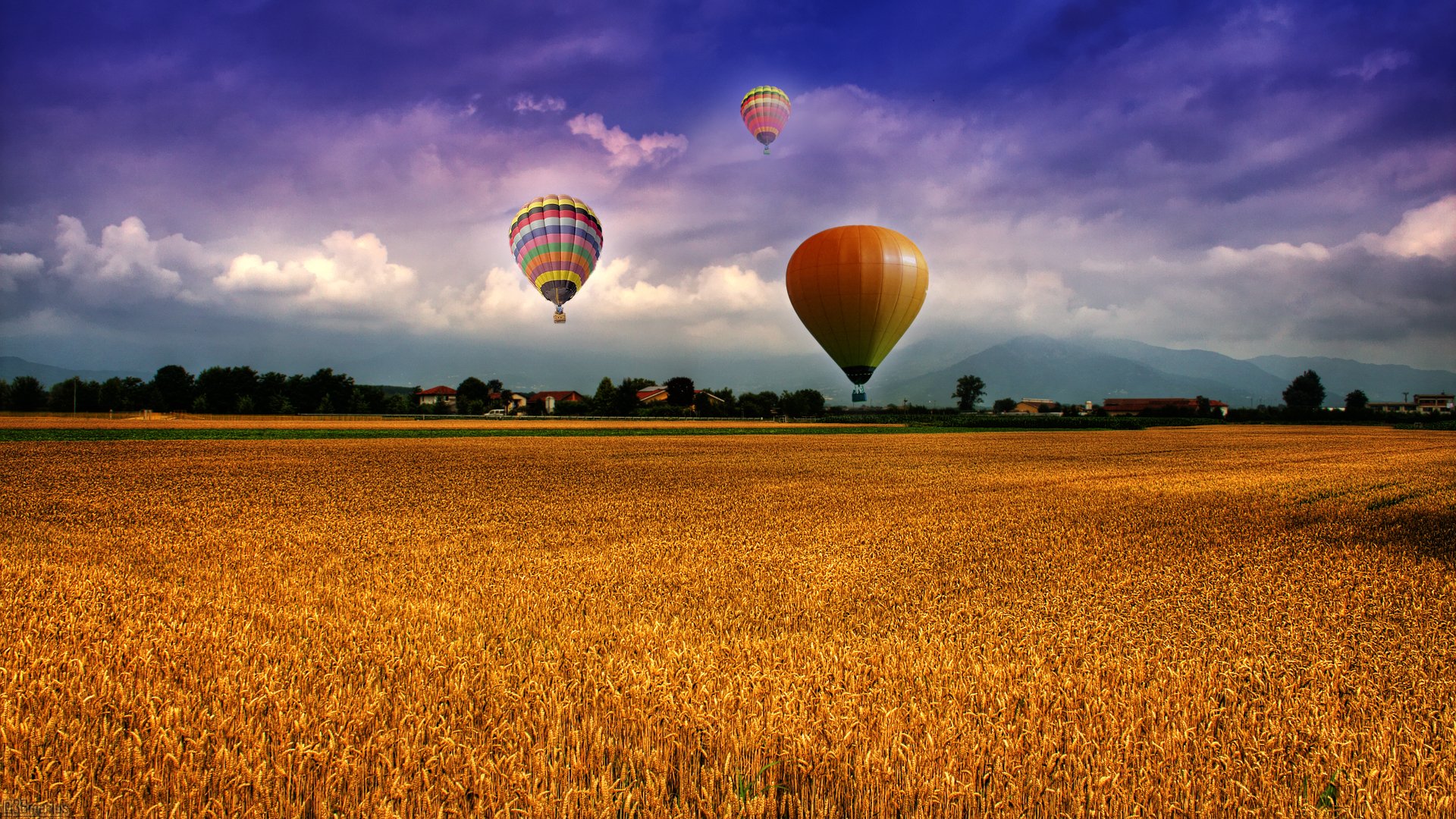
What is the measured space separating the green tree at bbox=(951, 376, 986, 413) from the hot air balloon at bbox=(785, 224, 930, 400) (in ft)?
383

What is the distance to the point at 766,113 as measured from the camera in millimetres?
62875

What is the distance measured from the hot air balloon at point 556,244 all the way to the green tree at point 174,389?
274 feet

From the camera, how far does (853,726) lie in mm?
3129

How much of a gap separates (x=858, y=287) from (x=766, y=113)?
28.9 meters

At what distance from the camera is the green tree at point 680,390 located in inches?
5566

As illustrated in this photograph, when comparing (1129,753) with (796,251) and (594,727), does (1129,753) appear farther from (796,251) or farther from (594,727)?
(796,251)

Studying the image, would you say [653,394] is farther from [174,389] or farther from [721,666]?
[721,666]

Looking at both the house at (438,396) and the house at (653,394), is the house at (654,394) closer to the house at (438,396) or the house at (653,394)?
the house at (653,394)

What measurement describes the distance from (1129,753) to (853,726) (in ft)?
4.00

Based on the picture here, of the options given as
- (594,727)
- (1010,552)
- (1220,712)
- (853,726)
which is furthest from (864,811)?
(1010,552)

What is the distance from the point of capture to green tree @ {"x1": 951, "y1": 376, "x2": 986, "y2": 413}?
513ft

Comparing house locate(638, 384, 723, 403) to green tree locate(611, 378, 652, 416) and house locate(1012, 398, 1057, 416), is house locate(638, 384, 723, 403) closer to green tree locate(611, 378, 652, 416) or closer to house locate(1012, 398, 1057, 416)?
green tree locate(611, 378, 652, 416)

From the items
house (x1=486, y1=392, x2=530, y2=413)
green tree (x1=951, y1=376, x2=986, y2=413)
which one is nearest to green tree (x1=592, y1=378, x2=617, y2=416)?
house (x1=486, y1=392, x2=530, y2=413)

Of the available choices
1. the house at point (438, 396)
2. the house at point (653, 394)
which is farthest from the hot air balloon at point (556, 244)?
the house at point (438, 396)
